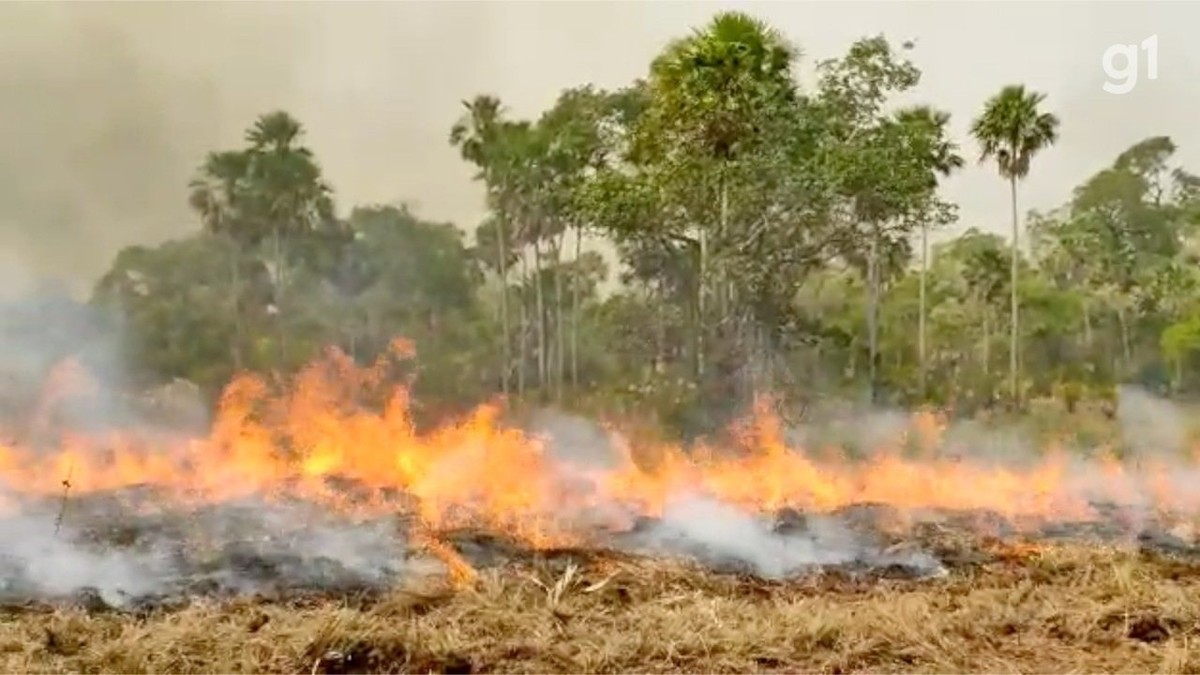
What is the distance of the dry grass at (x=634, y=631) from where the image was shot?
16.8 feet

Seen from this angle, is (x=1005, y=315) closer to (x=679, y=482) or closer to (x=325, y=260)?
(x=325, y=260)

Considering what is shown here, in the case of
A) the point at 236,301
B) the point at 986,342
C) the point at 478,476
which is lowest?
the point at 478,476

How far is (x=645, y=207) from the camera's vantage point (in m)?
19.3

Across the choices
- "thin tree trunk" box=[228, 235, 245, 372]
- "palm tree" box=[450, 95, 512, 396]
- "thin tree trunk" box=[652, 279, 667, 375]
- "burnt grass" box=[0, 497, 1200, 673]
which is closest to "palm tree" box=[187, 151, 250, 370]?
"thin tree trunk" box=[228, 235, 245, 372]

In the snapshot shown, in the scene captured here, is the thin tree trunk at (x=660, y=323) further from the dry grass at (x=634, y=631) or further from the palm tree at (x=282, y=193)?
the dry grass at (x=634, y=631)

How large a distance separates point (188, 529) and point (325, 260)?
20.3 m

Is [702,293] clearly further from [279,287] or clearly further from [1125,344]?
[1125,344]

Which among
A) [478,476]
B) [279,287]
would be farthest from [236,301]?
[478,476]

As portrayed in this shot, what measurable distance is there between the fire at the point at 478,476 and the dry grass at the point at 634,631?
2412mm

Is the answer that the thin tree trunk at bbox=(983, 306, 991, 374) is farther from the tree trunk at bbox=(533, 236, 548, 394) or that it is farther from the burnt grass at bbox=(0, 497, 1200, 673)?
the burnt grass at bbox=(0, 497, 1200, 673)

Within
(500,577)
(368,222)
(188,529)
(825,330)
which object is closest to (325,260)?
(368,222)

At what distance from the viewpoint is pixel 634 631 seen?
5.62 meters

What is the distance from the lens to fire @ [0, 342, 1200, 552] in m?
10.7

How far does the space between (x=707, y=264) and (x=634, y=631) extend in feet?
48.0
